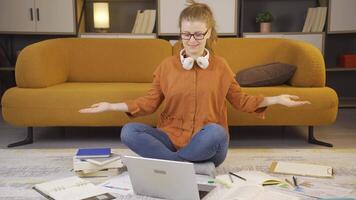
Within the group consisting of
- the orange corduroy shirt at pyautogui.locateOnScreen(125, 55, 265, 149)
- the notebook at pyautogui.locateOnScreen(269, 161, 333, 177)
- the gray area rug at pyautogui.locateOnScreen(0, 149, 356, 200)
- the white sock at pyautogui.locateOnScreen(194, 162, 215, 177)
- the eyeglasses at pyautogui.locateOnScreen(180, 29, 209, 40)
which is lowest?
the gray area rug at pyautogui.locateOnScreen(0, 149, 356, 200)

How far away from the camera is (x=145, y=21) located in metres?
3.70

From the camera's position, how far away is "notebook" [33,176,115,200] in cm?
151

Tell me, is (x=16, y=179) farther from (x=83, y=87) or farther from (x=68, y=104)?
(x=83, y=87)

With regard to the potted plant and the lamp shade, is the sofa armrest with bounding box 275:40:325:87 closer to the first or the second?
the potted plant

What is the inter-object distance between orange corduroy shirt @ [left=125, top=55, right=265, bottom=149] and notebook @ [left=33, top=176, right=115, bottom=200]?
368 millimetres

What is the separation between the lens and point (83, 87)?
8.21ft

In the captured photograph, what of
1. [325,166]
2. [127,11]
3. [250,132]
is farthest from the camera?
[127,11]

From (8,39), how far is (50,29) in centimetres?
66

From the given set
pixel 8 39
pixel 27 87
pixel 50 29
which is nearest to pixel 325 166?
pixel 27 87

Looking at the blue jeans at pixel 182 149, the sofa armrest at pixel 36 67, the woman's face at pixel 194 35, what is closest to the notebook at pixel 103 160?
the blue jeans at pixel 182 149

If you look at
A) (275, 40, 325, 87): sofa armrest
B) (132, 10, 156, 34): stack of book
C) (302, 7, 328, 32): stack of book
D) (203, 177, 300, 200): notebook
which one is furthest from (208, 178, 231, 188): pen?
(302, 7, 328, 32): stack of book

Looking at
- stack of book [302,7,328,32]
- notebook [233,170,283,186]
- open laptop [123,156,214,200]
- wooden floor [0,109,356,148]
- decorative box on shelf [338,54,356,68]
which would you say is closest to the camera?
open laptop [123,156,214,200]

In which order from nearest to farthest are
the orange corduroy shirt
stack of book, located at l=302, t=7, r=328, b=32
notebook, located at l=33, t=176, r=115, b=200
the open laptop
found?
the open laptop, notebook, located at l=33, t=176, r=115, b=200, the orange corduroy shirt, stack of book, located at l=302, t=7, r=328, b=32

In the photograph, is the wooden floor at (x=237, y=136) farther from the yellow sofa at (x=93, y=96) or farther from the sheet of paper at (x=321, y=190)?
the sheet of paper at (x=321, y=190)
